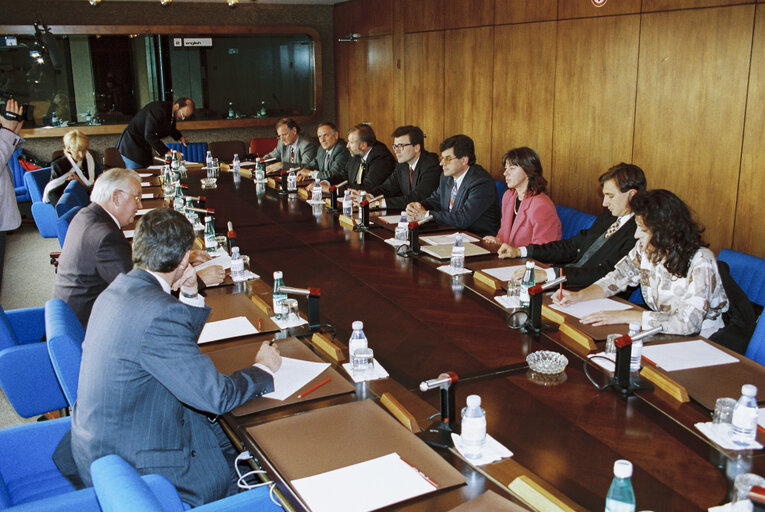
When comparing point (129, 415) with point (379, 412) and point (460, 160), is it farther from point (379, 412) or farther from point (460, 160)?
point (460, 160)

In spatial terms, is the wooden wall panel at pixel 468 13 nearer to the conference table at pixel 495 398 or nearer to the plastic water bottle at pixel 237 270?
the conference table at pixel 495 398

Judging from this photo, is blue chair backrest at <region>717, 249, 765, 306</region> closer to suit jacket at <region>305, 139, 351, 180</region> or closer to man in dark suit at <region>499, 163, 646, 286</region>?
man in dark suit at <region>499, 163, 646, 286</region>

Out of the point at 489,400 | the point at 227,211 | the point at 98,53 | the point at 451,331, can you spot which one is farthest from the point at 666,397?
the point at 98,53

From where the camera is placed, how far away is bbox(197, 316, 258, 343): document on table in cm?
264

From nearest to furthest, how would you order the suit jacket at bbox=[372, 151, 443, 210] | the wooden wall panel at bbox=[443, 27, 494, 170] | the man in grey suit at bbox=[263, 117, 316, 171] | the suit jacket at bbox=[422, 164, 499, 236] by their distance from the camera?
the suit jacket at bbox=[422, 164, 499, 236]
the suit jacket at bbox=[372, 151, 443, 210]
the wooden wall panel at bbox=[443, 27, 494, 170]
the man in grey suit at bbox=[263, 117, 316, 171]

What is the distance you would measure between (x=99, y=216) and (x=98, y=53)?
22.9 ft

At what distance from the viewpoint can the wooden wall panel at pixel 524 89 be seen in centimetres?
633

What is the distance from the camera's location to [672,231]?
107 inches

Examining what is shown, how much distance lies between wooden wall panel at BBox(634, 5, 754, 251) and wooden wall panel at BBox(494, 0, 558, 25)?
1.15 m

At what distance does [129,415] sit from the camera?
78.2 inches

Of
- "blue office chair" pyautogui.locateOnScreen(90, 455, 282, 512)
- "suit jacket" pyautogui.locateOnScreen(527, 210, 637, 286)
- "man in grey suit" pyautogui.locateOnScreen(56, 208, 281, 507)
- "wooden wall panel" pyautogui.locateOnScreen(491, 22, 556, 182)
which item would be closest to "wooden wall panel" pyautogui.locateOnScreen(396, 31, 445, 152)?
"wooden wall panel" pyautogui.locateOnScreen(491, 22, 556, 182)

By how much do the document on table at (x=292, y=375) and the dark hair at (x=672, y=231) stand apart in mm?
1438

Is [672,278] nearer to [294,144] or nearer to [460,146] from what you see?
[460,146]

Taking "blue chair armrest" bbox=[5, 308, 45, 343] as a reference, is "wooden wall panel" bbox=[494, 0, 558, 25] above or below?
above
